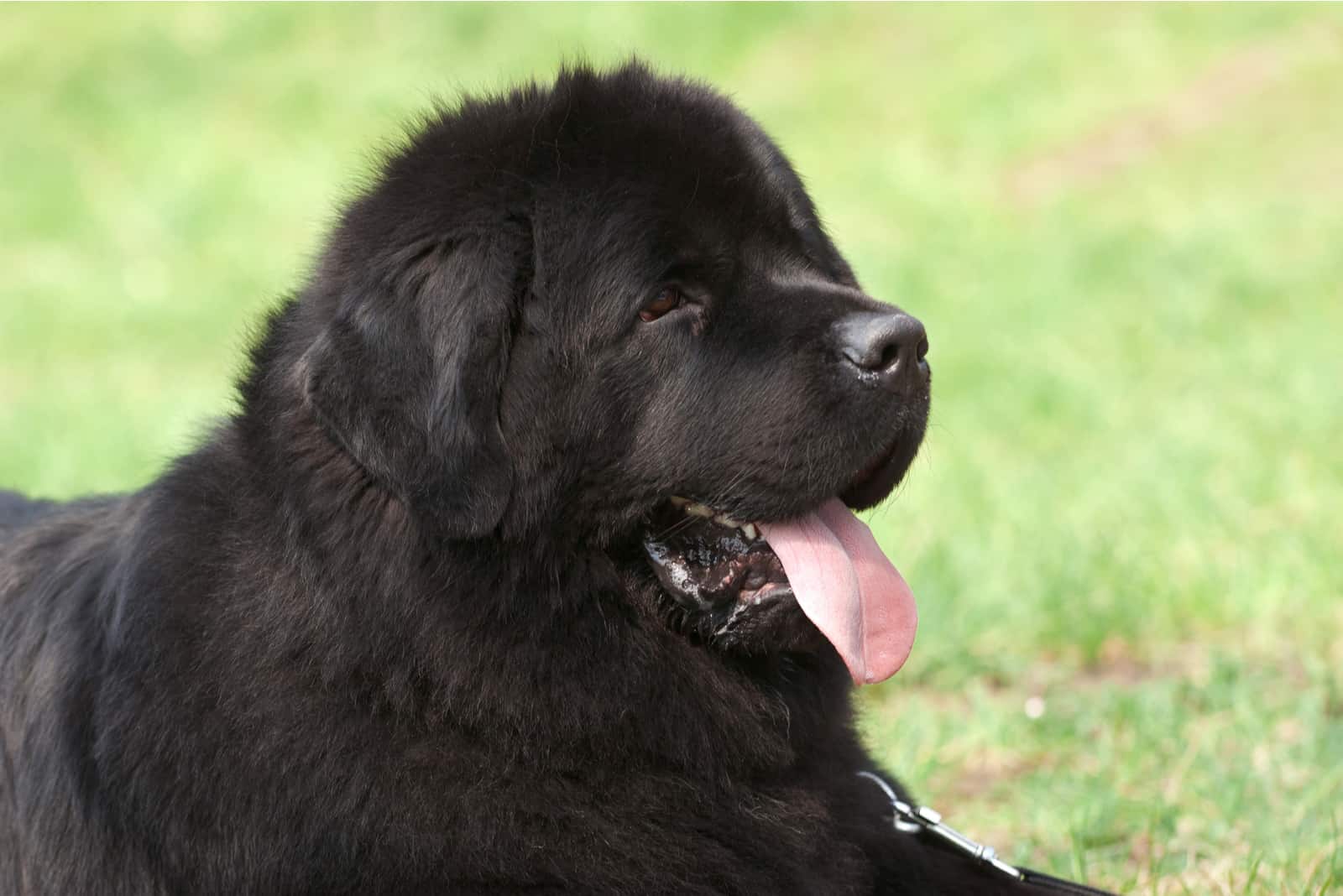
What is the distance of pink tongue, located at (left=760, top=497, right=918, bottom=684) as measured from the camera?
2.84 m

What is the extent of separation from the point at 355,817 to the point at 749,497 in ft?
3.11

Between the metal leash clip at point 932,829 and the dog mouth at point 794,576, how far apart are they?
0.46 meters

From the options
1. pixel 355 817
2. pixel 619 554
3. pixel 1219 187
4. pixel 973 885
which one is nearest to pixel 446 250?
pixel 619 554

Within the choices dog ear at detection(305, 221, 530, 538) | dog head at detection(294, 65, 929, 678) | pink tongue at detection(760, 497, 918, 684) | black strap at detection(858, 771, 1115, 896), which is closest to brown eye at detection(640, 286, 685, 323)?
dog head at detection(294, 65, 929, 678)

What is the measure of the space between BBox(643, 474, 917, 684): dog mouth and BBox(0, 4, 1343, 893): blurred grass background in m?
1.00

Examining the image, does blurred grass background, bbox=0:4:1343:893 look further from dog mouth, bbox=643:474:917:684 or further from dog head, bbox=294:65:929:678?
dog mouth, bbox=643:474:917:684

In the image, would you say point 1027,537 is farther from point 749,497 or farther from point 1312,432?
point 749,497

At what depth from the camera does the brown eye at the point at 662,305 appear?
2883mm

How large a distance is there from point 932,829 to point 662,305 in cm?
Answer: 133

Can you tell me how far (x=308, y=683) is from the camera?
2.76m

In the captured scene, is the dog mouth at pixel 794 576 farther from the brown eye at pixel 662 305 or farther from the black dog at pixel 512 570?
the brown eye at pixel 662 305

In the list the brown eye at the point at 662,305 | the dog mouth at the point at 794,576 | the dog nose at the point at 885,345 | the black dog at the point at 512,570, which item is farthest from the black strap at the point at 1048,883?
the brown eye at the point at 662,305

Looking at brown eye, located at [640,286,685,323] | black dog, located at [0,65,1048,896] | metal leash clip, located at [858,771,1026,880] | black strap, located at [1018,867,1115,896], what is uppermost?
brown eye, located at [640,286,685,323]

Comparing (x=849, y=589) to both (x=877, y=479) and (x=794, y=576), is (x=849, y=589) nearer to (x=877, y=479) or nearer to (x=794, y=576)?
(x=794, y=576)
